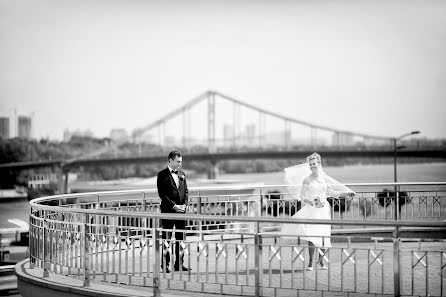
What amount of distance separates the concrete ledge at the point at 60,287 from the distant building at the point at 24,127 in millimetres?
66148

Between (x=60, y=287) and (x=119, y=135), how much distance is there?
67.9m

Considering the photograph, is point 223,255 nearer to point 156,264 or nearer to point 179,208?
point 156,264

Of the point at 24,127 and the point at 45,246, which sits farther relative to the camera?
the point at 24,127

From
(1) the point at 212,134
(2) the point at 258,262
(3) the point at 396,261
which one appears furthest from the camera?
(1) the point at 212,134

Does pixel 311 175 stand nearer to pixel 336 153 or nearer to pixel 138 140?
pixel 336 153

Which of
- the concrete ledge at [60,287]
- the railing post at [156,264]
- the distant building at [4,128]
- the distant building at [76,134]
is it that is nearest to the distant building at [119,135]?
the distant building at [76,134]

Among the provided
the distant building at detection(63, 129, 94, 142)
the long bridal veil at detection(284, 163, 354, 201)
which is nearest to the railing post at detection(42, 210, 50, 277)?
the long bridal veil at detection(284, 163, 354, 201)

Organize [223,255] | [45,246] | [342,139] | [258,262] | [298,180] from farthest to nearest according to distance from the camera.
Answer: [342,139] < [298,180] < [45,246] < [223,255] < [258,262]

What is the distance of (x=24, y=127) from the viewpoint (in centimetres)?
7262

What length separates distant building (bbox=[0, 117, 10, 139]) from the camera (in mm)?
72688

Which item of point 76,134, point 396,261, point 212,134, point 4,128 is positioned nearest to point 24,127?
point 4,128

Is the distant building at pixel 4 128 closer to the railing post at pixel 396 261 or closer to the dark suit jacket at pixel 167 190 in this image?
the dark suit jacket at pixel 167 190

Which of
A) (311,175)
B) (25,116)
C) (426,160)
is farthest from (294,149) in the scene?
(311,175)

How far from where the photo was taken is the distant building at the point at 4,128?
238 ft
